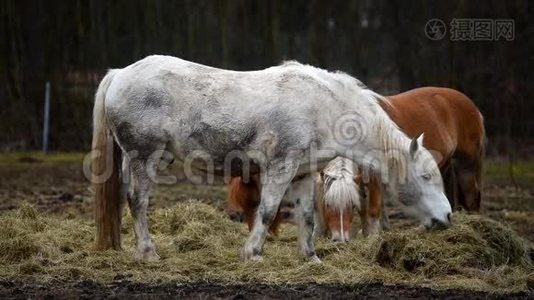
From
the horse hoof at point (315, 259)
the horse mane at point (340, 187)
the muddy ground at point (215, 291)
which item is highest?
the horse mane at point (340, 187)

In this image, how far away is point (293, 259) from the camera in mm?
6629

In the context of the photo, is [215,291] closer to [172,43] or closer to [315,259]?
[315,259]

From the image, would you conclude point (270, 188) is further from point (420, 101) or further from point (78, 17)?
point (78, 17)

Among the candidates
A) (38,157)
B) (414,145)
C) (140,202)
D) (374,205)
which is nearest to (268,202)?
(140,202)

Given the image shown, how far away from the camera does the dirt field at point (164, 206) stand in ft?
17.7

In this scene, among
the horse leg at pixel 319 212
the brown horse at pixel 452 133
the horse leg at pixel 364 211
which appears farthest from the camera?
the brown horse at pixel 452 133

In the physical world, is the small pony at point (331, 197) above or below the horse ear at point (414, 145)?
below

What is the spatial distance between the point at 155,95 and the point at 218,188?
5.99 metres

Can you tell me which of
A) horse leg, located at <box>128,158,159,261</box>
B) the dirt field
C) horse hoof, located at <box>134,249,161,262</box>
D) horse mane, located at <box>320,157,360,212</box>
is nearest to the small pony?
horse mane, located at <box>320,157,360,212</box>

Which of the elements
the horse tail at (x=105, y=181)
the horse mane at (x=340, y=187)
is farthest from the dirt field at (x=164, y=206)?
the horse mane at (x=340, y=187)

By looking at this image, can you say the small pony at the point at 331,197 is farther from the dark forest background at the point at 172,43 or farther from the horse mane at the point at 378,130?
the dark forest background at the point at 172,43

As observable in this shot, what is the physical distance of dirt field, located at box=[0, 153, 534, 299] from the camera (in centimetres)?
→ 540

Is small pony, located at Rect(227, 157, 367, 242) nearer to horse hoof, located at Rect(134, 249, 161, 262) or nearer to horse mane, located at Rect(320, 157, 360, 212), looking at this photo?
horse mane, located at Rect(320, 157, 360, 212)

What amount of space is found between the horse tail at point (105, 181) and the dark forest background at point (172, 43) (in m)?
9.62
